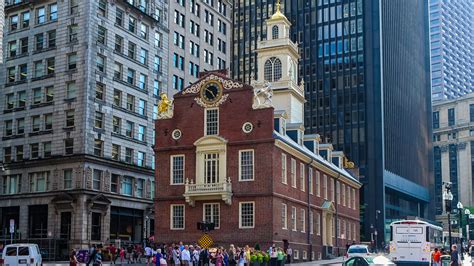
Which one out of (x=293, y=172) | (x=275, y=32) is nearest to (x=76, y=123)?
(x=275, y=32)

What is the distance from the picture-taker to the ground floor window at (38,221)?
71.2m

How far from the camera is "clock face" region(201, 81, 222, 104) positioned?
54.0 meters

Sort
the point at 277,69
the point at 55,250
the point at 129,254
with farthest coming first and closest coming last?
the point at 277,69, the point at 55,250, the point at 129,254

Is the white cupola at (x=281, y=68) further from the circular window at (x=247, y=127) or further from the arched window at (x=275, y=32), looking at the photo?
the circular window at (x=247, y=127)

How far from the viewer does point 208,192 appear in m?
52.3

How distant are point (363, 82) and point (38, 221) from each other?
72.2m

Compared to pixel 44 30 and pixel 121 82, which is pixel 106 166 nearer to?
pixel 121 82

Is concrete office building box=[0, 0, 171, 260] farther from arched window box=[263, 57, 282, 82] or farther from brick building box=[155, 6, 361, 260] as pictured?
arched window box=[263, 57, 282, 82]

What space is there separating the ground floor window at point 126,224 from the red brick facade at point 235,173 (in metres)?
18.6

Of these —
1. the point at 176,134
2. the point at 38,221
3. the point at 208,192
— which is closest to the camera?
the point at 208,192

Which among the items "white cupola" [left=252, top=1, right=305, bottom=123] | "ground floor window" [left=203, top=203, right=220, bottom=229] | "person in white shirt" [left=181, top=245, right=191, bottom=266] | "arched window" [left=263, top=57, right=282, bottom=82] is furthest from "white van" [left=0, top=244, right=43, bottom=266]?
"arched window" [left=263, top=57, right=282, bottom=82]

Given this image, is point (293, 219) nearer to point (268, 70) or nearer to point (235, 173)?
point (235, 173)

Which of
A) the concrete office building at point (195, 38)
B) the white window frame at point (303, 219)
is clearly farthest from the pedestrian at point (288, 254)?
the concrete office building at point (195, 38)

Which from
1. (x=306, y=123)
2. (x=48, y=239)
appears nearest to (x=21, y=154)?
(x=48, y=239)
